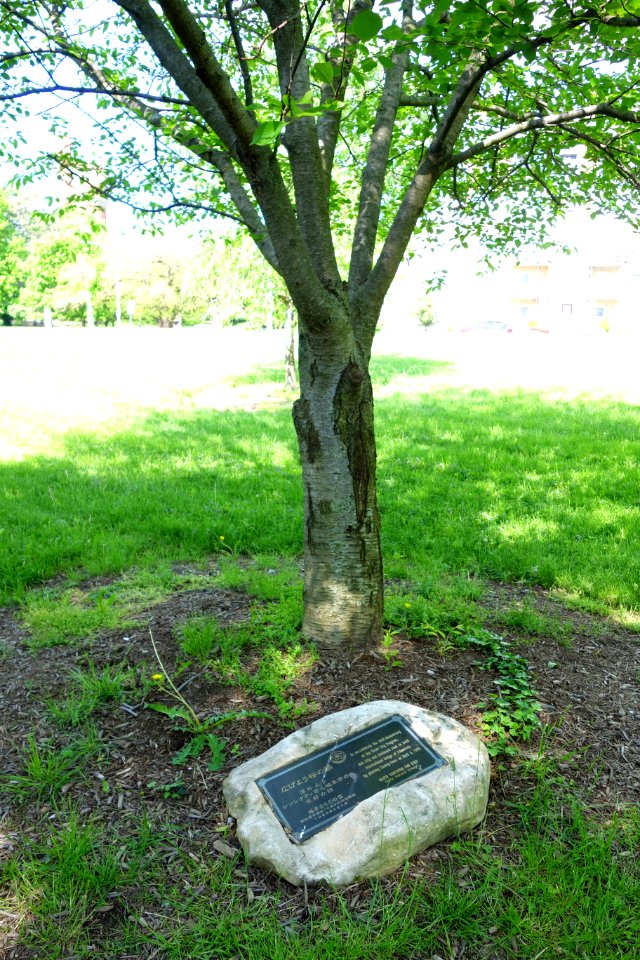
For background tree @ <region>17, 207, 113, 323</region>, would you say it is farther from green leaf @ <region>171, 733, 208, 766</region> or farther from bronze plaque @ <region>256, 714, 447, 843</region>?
bronze plaque @ <region>256, 714, 447, 843</region>

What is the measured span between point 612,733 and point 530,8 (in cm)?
335

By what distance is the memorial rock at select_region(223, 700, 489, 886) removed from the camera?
253 centimetres

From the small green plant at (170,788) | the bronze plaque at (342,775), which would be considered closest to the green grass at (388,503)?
the small green plant at (170,788)

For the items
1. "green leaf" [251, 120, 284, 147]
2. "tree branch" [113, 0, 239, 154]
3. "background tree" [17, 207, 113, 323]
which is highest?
"background tree" [17, 207, 113, 323]

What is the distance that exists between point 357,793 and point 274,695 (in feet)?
2.69

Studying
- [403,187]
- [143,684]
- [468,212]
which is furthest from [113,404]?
[143,684]

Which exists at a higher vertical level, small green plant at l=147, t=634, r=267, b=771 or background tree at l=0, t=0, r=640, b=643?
background tree at l=0, t=0, r=640, b=643

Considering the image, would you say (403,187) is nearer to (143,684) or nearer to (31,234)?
(143,684)

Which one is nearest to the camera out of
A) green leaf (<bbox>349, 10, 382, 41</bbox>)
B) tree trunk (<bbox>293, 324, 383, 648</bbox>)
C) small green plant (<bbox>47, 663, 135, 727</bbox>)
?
green leaf (<bbox>349, 10, 382, 41</bbox>)

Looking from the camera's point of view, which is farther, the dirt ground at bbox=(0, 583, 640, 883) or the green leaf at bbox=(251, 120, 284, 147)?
the dirt ground at bbox=(0, 583, 640, 883)

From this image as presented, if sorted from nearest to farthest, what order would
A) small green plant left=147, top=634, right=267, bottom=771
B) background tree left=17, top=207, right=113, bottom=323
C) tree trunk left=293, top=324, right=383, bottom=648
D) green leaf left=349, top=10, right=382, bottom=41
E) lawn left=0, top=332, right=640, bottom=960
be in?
green leaf left=349, top=10, right=382, bottom=41
lawn left=0, top=332, right=640, bottom=960
small green plant left=147, top=634, right=267, bottom=771
tree trunk left=293, top=324, right=383, bottom=648
background tree left=17, top=207, right=113, bottom=323

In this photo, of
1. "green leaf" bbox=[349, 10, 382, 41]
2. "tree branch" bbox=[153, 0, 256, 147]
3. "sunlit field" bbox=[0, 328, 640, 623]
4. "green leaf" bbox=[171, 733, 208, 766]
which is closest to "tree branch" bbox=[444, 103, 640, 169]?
"tree branch" bbox=[153, 0, 256, 147]

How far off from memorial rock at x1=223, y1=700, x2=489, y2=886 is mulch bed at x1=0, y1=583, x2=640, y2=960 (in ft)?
0.36

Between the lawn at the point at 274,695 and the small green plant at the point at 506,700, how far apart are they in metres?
0.02
